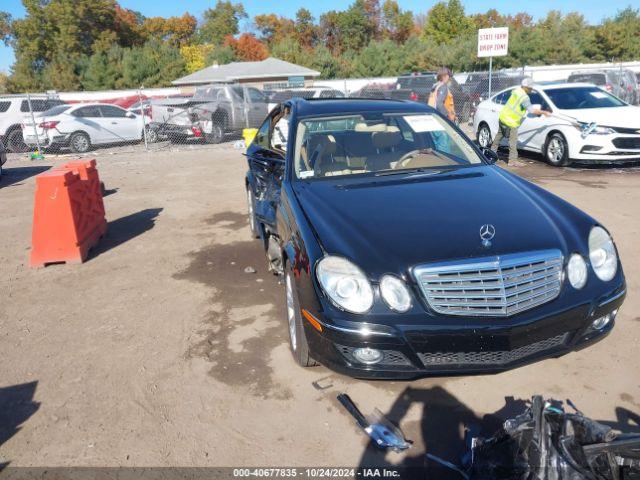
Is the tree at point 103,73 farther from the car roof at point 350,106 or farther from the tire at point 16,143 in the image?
the car roof at point 350,106

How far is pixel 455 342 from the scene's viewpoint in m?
2.90

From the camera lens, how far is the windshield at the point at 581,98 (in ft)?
35.1

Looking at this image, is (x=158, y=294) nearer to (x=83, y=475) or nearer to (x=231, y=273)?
Answer: (x=231, y=273)

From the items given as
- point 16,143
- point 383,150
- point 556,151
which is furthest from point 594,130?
point 16,143

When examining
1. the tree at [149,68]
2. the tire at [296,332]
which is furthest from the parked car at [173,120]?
the tree at [149,68]

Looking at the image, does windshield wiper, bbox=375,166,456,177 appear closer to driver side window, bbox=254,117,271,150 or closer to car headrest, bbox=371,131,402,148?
car headrest, bbox=371,131,402,148

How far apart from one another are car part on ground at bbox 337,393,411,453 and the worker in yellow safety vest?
8.56m

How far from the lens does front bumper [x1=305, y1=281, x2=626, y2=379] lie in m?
2.89

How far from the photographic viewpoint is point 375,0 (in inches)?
3164

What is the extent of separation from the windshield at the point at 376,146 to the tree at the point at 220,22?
83.6 meters

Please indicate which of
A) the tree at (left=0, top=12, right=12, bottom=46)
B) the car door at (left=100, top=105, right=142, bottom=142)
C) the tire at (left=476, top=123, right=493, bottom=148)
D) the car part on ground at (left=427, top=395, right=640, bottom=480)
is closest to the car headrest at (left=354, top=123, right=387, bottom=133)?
the car part on ground at (left=427, top=395, right=640, bottom=480)

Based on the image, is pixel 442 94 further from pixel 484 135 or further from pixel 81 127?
pixel 81 127

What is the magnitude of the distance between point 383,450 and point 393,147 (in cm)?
256

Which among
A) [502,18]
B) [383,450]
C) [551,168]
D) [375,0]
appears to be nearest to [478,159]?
[383,450]
